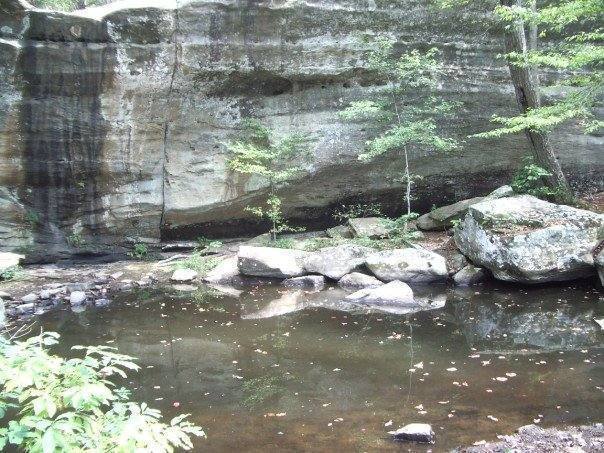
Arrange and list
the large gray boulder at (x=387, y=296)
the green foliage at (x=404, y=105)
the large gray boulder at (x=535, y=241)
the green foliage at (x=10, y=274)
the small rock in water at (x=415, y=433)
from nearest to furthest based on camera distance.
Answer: the small rock in water at (x=415, y=433) < the large gray boulder at (x=387, y=296) < the large gray boulder at (x=535, y=241) < the green foliage at (x=10, y=274) < the green foliage at (x=404, y=105)

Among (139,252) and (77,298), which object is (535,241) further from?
(139,252)

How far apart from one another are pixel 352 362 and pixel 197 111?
777cm

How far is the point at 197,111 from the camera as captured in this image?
12.1 meters

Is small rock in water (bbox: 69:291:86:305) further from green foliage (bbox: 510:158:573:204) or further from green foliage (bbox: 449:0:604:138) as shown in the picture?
green foliage (bbox: 510:158:573:204)

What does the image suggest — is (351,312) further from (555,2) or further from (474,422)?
(555,2)

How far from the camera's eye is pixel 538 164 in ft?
38.4

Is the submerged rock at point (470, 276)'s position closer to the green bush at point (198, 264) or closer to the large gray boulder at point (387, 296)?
the large gray boulder at point (387, 296)

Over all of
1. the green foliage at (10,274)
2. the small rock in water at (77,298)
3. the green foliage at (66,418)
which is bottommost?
the small rock in water at (77,298)

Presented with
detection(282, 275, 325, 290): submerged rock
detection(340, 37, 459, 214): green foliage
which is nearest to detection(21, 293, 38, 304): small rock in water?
detection(282, 275, 325, 290): submerged rock

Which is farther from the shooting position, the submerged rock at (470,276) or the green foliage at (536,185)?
the green foliage at (536,185)

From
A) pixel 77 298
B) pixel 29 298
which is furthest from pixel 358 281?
pixel 29 298

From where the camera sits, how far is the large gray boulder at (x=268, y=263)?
10.5 metres

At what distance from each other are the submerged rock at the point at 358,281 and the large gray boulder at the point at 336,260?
0.17 meters

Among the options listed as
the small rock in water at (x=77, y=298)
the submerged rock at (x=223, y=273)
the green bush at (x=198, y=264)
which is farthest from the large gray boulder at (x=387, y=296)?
the small rock in water at (x=77, y=298)
